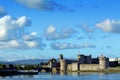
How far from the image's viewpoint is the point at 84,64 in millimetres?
162750

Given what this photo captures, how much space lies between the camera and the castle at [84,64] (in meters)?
156

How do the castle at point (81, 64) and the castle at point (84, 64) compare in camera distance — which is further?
the castle at point (81, 64)

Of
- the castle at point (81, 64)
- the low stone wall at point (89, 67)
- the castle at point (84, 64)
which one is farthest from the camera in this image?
the low stone wall at point (89, 67)

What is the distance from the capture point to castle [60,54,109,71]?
156 metres

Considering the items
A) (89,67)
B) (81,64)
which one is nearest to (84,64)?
(81,64)

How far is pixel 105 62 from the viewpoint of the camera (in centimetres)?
15462

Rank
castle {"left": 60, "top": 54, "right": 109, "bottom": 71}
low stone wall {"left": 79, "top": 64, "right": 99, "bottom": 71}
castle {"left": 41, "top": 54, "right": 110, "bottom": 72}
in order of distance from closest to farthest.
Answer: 1. castle {"left": 60, "top": 54, "right": 109, "bottom": 71}
2. castle {"left": 41, "top": 54, "right": 110, "bottom": 72}
3. low stone wall {"left": 79, "top": 64, "right": 99, "bottom": 71}

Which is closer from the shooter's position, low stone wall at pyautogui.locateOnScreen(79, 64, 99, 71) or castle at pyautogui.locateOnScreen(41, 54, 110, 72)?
castle at pyautogui.locateOnScreen(41, 54, 110, 72)

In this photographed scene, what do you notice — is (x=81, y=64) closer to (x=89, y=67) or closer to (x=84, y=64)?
(x=84, y=64)

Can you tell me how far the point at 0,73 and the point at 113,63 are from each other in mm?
59866

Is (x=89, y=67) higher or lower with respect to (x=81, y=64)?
lower

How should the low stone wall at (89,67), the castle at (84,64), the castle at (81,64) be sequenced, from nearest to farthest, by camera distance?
the castle at (84,64) < the castle at (81,64) < the low stone wall at (89,67)

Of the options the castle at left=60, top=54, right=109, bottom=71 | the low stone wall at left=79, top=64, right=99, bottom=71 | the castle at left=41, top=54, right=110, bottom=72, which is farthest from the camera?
the low stone wall at left=79, top=64, right=99, bottom=71

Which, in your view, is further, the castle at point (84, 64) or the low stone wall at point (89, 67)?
the low stone wall at point (89, 67)
